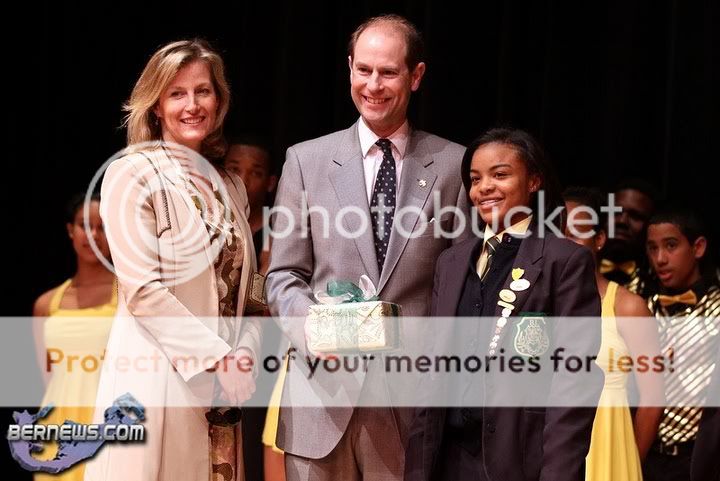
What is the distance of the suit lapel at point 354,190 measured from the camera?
2.94 metres

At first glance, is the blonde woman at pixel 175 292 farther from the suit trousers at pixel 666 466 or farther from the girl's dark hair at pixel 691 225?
the girl's dark hair at pixel 691 225

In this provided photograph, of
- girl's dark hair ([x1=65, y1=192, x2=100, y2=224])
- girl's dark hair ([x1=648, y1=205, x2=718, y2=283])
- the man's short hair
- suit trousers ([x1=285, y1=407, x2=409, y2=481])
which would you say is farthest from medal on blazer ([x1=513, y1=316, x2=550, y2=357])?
girl's dark hair ([x1=65, y1=192, x2=100, y2=224])

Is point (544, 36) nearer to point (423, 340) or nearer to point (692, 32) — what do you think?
point (692, 32)

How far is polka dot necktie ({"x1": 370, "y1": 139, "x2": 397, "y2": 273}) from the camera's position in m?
2.99

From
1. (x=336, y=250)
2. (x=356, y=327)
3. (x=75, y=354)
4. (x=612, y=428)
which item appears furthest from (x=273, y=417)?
(x=356, y=327)

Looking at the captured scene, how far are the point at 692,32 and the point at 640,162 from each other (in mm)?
552

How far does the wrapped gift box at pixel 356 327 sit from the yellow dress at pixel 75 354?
204cm

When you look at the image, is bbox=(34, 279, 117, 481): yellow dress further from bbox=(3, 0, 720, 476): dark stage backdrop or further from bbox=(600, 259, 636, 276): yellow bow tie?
bbox=(600, 259, 636, 276): yellow bow tie

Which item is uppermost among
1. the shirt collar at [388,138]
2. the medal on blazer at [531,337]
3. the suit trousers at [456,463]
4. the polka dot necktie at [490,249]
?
the shirt collar at [388,138]

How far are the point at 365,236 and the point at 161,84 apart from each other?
713 millimetres

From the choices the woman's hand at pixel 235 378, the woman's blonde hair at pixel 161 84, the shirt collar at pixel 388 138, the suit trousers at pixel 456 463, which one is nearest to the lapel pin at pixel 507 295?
the suit trousers at pixel 456 463

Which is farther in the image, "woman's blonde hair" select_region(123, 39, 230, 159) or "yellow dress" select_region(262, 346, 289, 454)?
"yellow dress" select_region(262, 346, 289, 454)

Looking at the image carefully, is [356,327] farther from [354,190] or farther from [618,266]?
[618,266]

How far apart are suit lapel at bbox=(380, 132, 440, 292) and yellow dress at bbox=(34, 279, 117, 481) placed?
193cm
